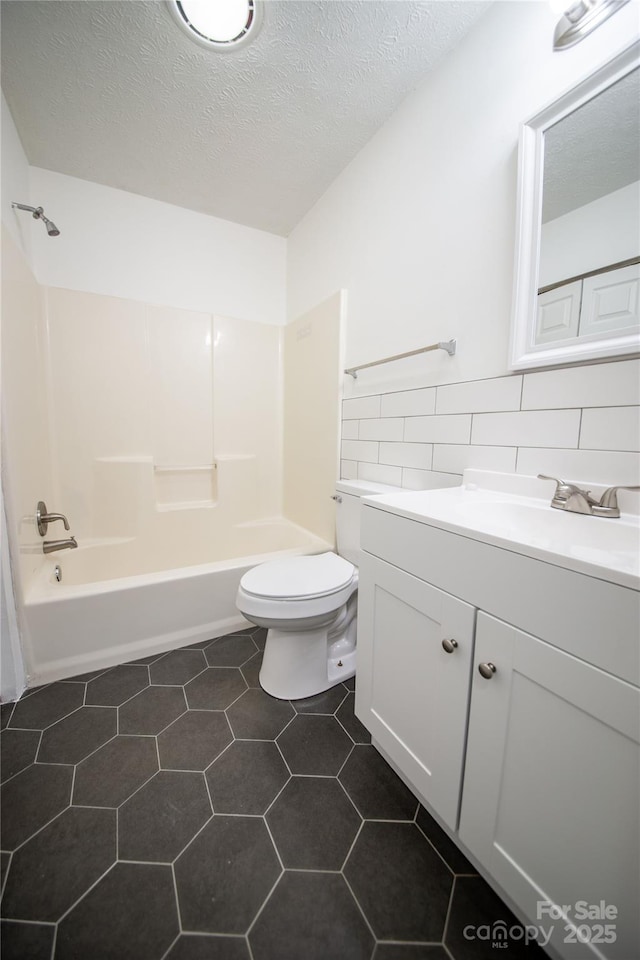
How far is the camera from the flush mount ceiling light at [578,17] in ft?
2.63

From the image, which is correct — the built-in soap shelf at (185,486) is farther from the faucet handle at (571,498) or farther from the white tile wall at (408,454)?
the faucet handle at (571,498)

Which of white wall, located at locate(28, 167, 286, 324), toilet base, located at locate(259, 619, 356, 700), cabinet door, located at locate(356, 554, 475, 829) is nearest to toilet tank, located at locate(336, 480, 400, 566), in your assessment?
toilet base, located at locate(259, 619, 356, 700)

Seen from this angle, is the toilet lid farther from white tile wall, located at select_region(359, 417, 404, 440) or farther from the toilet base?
white tile wall, located at select_region(359, 417, 404, 440)

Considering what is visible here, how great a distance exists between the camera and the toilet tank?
1516mm

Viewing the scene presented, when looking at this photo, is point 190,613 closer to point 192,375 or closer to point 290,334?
point 192,375

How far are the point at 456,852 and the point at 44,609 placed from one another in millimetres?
1564

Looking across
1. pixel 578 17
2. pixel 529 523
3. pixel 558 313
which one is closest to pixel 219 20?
pixel 578 17

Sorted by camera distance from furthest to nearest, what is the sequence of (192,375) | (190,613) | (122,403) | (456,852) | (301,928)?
(192,375) < (122,403) < (190,613) < (456,852) < (301,928)

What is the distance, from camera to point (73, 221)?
1829 mm

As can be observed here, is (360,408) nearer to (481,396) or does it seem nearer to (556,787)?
(481,396)

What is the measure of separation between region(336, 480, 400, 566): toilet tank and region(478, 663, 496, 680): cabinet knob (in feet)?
2.65

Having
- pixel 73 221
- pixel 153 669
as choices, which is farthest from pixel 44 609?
pixel 73 221

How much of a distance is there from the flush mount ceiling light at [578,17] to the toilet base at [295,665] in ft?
6.11

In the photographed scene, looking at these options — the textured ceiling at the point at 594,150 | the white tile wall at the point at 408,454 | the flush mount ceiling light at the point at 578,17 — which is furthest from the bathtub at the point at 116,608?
the flush mount ceiling light at the point at 578,17
